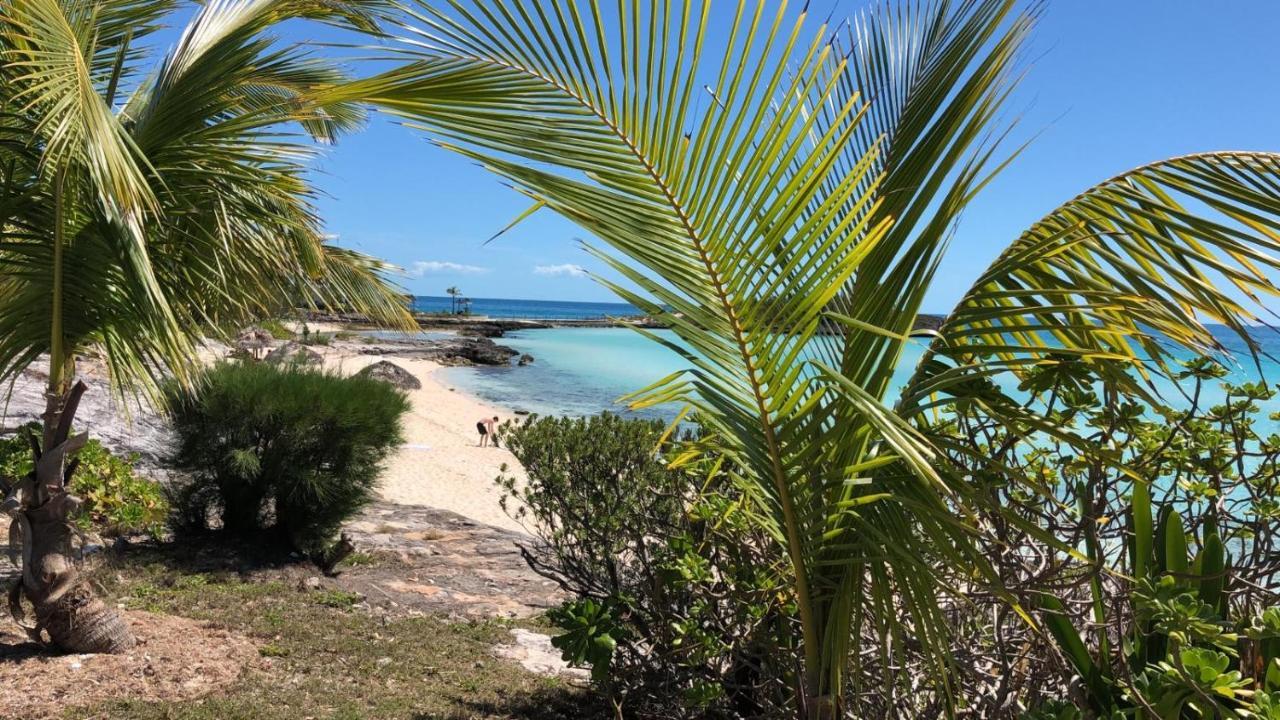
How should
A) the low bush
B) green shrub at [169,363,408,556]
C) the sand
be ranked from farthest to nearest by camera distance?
the sand, green shrub at [169,363,408,556], the low bush

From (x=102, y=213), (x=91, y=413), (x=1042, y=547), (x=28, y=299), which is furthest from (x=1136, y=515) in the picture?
(x=91, y=413)

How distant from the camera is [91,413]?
9.16 metres

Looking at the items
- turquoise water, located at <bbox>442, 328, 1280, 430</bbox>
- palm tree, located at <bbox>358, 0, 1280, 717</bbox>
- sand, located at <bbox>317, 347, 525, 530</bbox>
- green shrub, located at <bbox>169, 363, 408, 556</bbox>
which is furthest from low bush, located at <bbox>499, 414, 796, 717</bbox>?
turquoise water, located at <bbox>442, 328, 1280, 430</bbox>

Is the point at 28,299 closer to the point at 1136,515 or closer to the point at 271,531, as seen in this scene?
the point at 271,531

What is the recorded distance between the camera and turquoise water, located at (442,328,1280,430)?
84.1ft

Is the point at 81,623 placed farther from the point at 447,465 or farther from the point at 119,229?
the point at 447,465

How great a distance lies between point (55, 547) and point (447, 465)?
9.67 meters

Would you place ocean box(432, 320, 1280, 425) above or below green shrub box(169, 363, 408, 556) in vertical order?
below

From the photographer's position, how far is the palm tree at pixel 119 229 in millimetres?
3492

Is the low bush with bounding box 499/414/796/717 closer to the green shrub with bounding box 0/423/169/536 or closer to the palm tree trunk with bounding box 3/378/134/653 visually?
the palm tree trunk with bounding box 3/378/134/653

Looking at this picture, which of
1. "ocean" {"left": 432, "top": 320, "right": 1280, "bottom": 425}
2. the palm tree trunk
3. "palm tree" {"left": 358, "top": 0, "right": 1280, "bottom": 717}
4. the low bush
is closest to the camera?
"palm tree" {"left": 358, "top": 0, "right": 1280, "bottom": 717}

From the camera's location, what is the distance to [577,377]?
120 feet

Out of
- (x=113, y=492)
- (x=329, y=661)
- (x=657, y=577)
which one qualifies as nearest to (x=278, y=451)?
(x=113, y=492)

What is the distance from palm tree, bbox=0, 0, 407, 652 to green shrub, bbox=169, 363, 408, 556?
7.78ft
